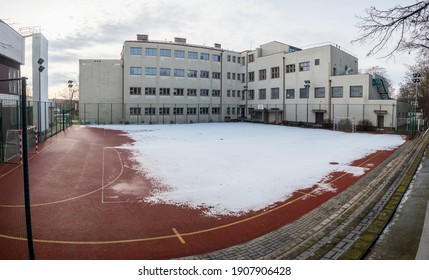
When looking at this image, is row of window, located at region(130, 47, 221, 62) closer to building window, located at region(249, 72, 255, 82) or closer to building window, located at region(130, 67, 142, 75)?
building window, located at region(130, 67, 142, 75)

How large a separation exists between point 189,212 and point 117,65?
49.6 meters

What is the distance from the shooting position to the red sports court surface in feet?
23.5

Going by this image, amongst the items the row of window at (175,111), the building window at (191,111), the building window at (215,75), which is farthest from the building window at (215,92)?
the building window at (191,111)

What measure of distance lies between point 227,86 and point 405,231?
56041 mm

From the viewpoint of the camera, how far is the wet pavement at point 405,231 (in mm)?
6523

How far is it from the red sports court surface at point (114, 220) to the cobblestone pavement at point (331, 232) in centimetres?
44

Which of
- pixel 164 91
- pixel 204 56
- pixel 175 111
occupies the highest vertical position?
pixel 204 56

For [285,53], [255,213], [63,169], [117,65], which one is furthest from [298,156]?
[117,65]

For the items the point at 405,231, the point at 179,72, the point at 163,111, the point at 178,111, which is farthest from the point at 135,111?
the point at 405,231

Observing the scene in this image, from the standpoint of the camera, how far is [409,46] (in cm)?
1026

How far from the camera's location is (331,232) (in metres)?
7.86

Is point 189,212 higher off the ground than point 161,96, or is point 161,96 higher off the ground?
point 161,96

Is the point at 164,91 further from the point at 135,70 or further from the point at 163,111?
the point at 135,70
